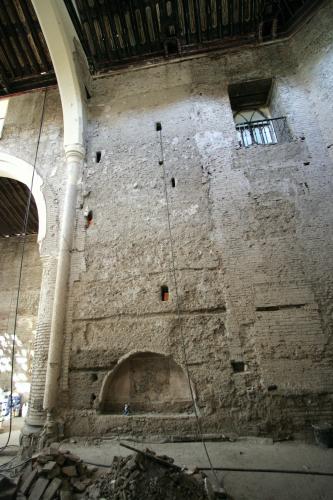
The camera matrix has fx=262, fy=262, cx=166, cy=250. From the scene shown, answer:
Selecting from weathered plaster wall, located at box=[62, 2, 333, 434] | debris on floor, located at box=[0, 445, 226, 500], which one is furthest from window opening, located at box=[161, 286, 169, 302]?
debris on floor, located at box=[0, 445, 226, 500]

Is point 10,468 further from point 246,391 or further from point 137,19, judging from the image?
point 137,19

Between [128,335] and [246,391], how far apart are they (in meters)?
1.98

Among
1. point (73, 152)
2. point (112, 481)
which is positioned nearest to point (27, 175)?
point (73, 152)

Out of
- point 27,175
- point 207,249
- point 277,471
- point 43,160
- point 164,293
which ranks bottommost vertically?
point 277,471

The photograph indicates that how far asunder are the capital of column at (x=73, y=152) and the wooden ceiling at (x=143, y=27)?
2860 millimetres

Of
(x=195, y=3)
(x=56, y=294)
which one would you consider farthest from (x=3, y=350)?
(x=195, y=3)

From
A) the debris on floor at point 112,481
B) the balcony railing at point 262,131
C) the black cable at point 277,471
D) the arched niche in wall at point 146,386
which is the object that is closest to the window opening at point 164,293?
the arched niche in wall at point 146,386

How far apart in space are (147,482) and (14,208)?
9.98 metres

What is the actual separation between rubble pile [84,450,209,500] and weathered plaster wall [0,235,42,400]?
25.7ft

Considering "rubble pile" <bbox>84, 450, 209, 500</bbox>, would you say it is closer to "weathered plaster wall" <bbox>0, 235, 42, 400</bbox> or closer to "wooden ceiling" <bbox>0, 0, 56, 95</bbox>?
"weathered plaster wall" <bbox>0, 235, 42, 400</bbox>

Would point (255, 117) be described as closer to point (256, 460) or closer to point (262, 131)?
point (262, 131)

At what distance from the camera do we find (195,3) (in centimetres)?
626

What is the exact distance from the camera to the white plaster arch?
5582 mm

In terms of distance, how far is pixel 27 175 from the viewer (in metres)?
6.28
